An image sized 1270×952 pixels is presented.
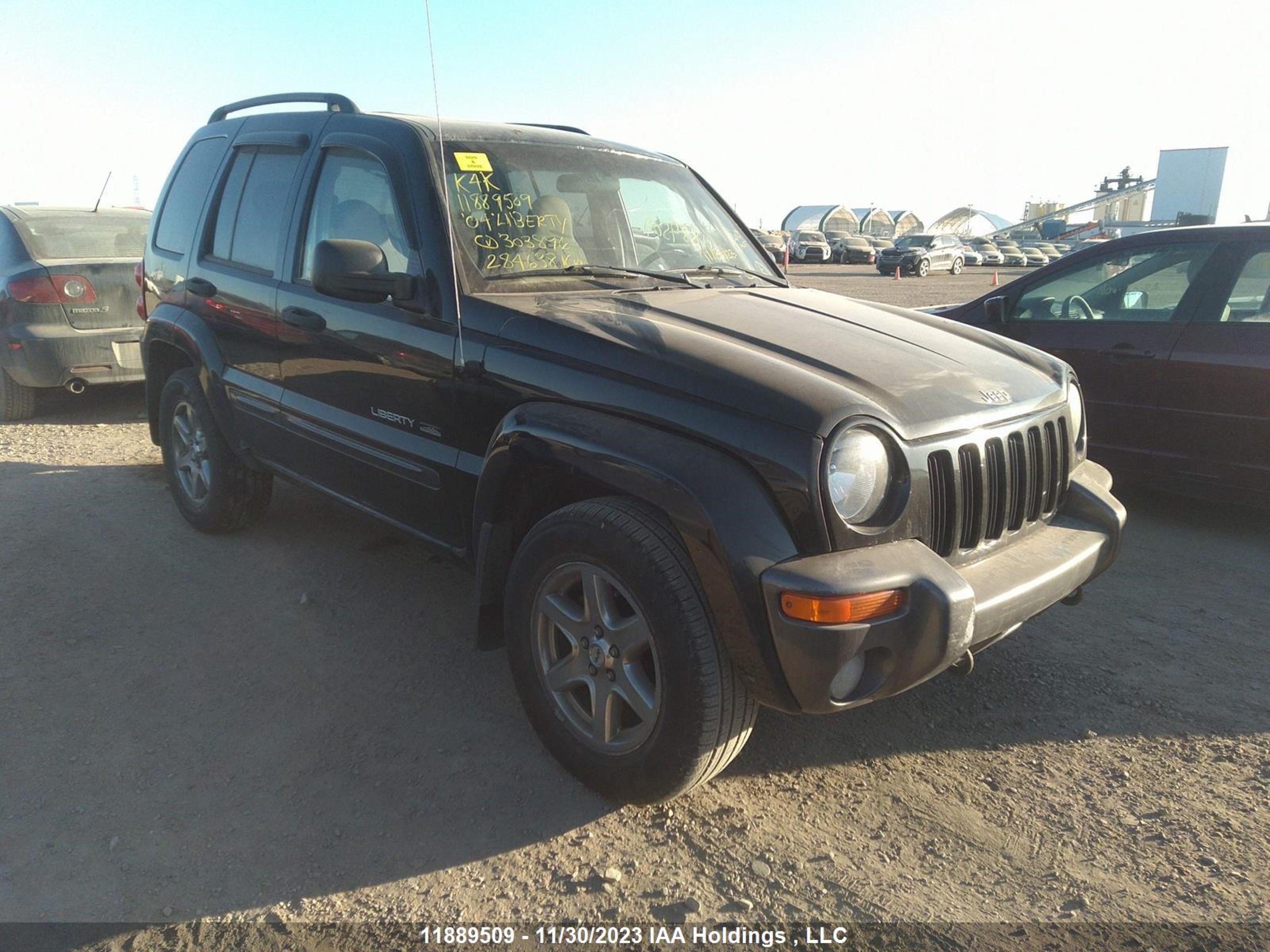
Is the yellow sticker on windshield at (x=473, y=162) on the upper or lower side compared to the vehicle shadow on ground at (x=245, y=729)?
upper

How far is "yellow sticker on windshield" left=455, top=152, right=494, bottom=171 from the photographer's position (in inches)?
134

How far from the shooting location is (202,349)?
4.55m

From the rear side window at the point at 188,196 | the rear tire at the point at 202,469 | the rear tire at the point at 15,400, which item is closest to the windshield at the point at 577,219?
the rear side window at the point at 188,196

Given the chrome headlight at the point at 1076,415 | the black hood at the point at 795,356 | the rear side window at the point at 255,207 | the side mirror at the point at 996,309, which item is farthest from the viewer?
the side mirror at the point at 996,309

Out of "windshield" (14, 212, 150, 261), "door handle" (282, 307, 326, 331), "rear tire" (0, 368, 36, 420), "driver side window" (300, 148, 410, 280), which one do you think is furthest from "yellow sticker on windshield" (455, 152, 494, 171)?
"rear tire" (0, 368, 36, 420)

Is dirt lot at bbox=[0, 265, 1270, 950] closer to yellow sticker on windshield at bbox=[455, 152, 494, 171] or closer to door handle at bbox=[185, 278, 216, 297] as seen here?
door handle at bbox=[185, 278, 216, 297]

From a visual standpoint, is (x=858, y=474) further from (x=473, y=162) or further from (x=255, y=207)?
(x=255, y=207)

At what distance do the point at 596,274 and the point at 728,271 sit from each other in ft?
2.31

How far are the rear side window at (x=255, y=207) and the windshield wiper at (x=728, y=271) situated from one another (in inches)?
68.8

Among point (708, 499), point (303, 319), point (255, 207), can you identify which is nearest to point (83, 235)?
point (255, 207)

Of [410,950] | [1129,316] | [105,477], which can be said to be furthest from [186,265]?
[1129,316]

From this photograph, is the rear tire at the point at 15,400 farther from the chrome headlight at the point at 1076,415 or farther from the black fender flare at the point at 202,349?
the chrome headlight at the point at 1076,415

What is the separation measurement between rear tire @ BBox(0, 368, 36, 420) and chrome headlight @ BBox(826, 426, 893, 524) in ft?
23.5

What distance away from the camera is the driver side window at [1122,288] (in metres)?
5.17
